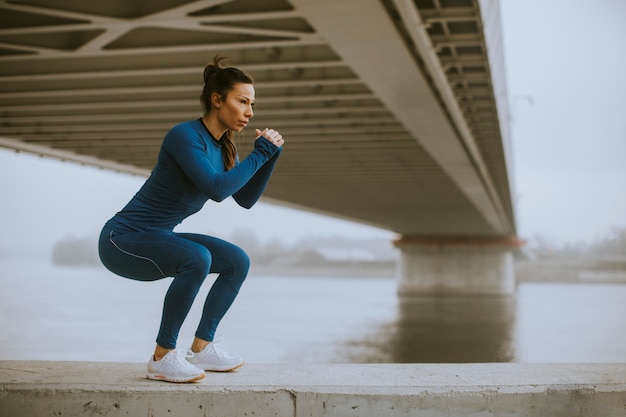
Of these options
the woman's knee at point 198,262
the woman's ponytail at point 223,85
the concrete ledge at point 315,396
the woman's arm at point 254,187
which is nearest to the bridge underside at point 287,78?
the woman's arm at point 254,187

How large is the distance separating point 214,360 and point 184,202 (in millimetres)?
884

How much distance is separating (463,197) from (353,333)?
30.2 feet

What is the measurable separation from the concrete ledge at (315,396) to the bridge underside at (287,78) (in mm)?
5313

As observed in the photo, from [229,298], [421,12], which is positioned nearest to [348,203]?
[421,12]

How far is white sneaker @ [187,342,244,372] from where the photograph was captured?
13.5ft

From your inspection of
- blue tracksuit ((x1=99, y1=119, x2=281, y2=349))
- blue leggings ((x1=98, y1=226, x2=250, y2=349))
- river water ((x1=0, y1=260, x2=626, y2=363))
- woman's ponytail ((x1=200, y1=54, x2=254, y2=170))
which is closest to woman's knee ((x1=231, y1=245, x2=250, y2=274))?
blue leggings ((x1=98, y1=226, x2=250, y2=349))

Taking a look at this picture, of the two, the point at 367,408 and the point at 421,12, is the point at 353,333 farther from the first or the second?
the point at 367,408

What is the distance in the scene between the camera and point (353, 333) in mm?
27016

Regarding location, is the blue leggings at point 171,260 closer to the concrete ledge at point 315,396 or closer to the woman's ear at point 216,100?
the concrete ledge at point 315,396

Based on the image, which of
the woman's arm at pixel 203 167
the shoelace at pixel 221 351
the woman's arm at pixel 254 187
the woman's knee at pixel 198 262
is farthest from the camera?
the shoelace at pixel 221 351

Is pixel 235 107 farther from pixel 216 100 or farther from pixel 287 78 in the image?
pixel 287 78

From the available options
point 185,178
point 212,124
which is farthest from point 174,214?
point 212,124

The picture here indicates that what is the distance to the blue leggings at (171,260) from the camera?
379 cm

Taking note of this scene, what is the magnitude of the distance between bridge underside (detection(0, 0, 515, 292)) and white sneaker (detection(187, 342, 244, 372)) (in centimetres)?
488
